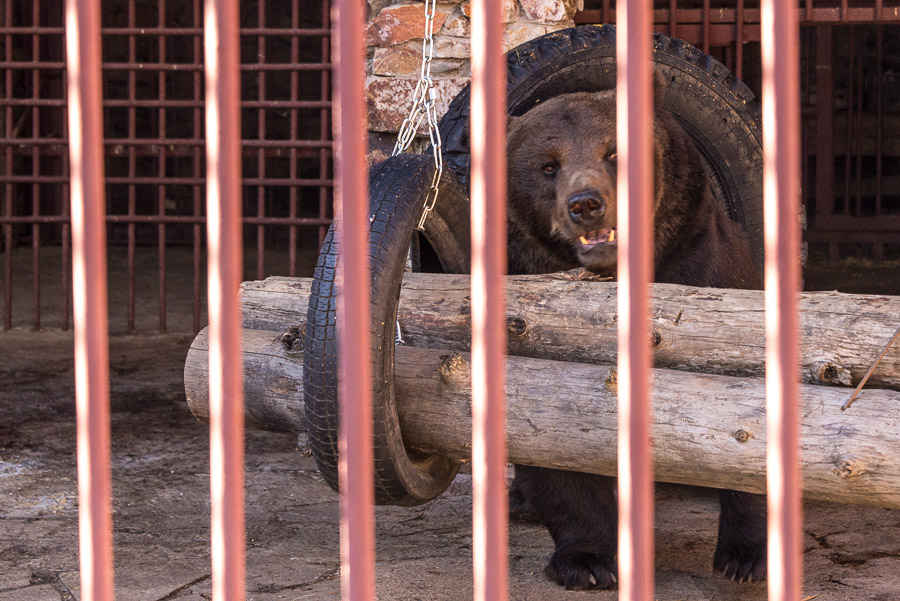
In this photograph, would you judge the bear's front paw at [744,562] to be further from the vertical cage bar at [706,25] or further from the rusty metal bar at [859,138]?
the rusty metal bar at [859,138]

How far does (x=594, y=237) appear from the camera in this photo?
303cm

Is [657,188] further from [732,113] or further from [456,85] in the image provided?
[456,85]

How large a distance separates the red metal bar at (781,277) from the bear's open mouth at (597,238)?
1.98 metres

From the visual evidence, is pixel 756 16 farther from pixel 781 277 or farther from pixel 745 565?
pixel 781 277

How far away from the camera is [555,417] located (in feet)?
7.74

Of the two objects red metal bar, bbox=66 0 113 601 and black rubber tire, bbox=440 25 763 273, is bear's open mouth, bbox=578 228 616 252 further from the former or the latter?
red metal bar, bbox=66 0 113 601

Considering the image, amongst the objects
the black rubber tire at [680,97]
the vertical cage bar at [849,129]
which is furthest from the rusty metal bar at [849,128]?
the black rubber tire at [680,97]

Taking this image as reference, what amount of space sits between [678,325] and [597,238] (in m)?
0.61

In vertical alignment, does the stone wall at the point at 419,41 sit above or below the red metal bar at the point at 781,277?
above

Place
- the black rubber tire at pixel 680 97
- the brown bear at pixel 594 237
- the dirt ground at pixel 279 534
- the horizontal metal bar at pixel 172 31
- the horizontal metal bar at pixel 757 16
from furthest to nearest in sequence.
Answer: the horizontal metal bar at pixel 172 31, the horizontal metal bar at pixel 757 16, the black rubber tire at pixel 680 97, the brown bear at pixel 594 237, the dirt ground at pixel 279 534

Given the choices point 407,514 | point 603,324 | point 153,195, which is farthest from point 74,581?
point 153,195

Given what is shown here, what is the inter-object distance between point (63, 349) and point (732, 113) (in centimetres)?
374

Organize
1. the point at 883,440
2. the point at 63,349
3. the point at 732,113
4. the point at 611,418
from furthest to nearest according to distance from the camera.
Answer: the point at 63,349, the point at 732,113, the point at 611,418, the point at 883,440

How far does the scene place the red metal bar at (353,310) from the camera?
101 cm
